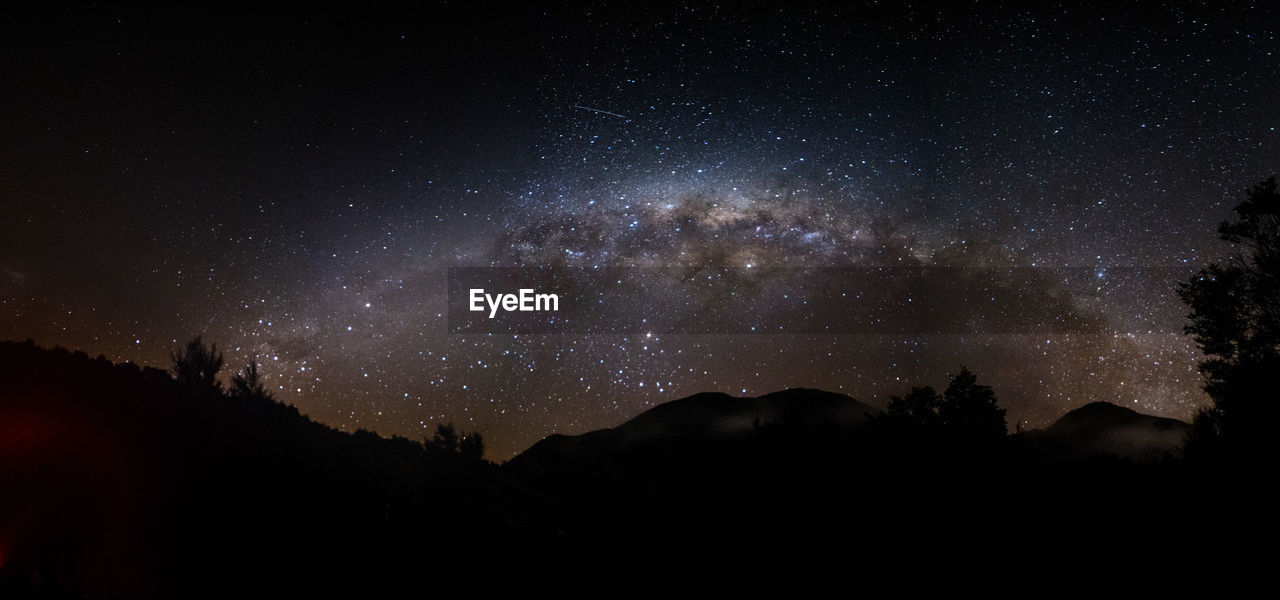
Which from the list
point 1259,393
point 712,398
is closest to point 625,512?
point 1259,393

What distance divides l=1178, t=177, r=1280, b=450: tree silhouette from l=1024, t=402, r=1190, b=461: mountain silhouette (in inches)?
993

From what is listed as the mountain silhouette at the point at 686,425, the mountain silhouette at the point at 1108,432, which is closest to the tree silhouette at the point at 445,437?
the mountain silhouette at the point at 686,425

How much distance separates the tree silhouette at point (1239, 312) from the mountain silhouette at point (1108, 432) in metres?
25.2

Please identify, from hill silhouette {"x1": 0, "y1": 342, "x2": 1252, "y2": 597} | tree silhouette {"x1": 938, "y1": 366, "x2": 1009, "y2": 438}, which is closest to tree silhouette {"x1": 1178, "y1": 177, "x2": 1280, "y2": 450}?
hill silhouette {"x1": 0, "y1": 342, "x2": 1252, "y2": 597}

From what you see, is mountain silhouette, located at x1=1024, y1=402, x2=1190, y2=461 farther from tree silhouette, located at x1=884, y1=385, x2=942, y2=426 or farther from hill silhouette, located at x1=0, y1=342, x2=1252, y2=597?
hill silhouette, located at x1=0, y1=342, x2=1252, y2=597

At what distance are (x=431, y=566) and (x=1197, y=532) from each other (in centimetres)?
1363

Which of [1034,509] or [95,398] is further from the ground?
[95,398]

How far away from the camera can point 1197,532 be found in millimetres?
9016

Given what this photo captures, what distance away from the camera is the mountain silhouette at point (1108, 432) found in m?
42.3

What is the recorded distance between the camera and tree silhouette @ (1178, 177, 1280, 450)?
57.0 feet

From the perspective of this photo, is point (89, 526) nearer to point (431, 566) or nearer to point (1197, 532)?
point (431, 566)

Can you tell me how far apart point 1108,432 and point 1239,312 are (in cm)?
3562

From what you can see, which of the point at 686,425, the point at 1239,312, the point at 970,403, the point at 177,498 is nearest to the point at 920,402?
the point at 970,403

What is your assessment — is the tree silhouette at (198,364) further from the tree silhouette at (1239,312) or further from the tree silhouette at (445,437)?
the tree silhouette at (1239,312)
